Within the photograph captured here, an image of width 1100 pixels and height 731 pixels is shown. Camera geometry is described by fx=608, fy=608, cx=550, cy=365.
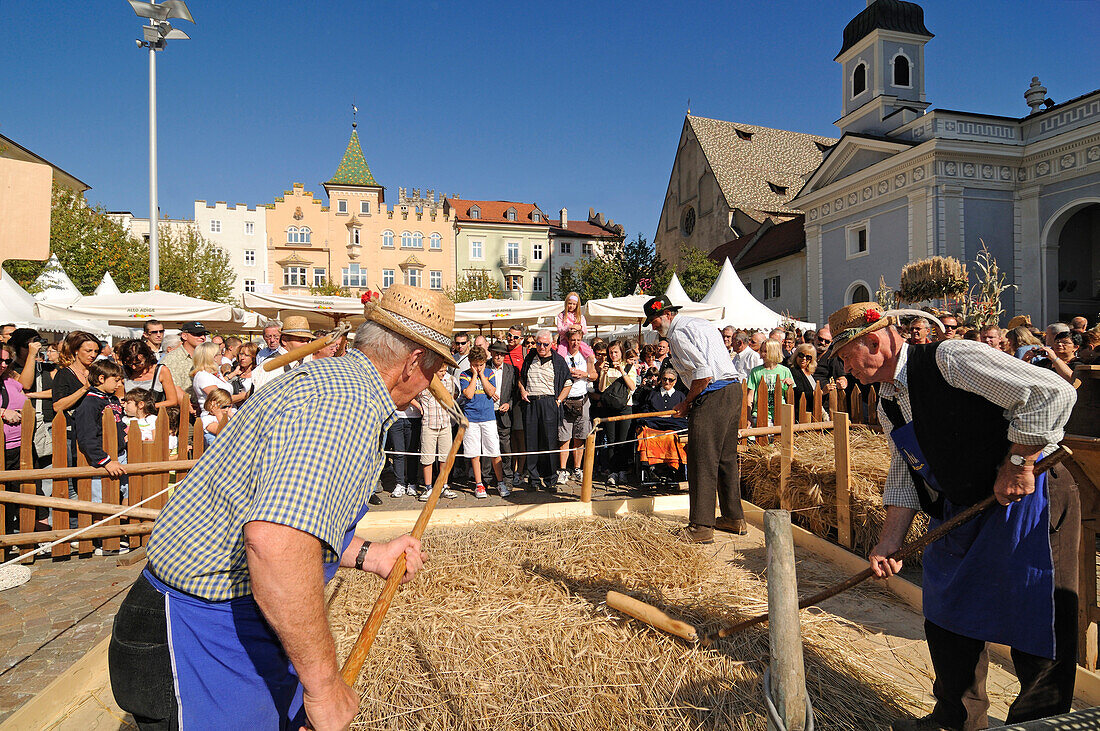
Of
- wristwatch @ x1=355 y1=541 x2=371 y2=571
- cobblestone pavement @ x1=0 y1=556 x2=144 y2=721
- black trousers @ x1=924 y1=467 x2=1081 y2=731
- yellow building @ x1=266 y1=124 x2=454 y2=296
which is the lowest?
cobblestone pavement @ x1=0 y1=556 x2=144 y2=721

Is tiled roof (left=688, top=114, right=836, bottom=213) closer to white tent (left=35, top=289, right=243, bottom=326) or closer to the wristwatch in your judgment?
white tent (left=35, top=289, right=243, bottom=326)

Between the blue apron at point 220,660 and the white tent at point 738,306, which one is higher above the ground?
the white tent at point 738,306

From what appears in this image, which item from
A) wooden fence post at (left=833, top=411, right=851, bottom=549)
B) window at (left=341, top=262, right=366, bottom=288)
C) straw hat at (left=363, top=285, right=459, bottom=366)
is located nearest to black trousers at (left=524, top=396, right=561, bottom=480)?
wooden fence post at (left=833, top=411, right=851, bottom=549)

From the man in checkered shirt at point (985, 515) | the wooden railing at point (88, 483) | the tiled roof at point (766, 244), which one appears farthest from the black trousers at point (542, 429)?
the tiled roof at point (766, 244)

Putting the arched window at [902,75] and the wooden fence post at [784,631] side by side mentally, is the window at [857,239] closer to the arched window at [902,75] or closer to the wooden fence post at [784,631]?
the arched window at [902,75]

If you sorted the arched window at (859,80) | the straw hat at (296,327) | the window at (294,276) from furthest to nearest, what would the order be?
the window at (294,276), the arched window at (859,80), the straw hat at (296,327)

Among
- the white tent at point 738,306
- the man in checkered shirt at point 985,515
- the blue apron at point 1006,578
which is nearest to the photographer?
the man in checkered shirt at point 985,515

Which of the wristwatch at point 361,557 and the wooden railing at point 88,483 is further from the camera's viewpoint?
the wooden railing at point 88,483

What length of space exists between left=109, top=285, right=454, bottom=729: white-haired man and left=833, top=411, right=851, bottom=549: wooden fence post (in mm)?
4177

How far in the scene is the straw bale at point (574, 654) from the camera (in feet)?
9.14

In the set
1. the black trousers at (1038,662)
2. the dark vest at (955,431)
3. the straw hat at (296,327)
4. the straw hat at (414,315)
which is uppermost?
the straw hat at (296,327)

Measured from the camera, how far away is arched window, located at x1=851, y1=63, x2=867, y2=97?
27.9m

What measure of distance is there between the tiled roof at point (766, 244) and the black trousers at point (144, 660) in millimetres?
31758

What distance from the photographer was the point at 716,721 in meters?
2.75
